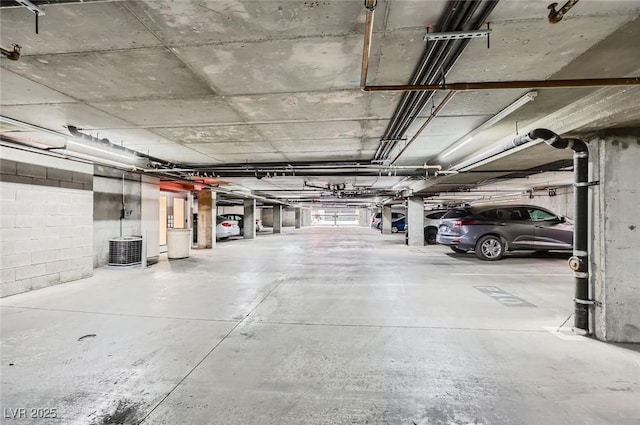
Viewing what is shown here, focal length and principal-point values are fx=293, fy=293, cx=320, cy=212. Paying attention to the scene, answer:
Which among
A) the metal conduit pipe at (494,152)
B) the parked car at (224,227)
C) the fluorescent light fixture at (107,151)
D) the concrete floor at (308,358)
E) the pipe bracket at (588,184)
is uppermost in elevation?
the fluorescent light fixture at (107,151)

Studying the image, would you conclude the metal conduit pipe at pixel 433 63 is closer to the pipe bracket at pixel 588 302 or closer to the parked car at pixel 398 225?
the pipe bracket at pixel 588 302

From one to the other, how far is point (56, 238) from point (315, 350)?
5365mm

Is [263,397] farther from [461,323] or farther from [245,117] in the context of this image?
[245,117]

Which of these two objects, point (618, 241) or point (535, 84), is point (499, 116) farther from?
point (618, 241)

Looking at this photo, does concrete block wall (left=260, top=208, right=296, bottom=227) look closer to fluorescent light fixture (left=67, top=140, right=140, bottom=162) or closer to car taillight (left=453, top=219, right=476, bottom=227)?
car taillight (left=453, top=219, right=476, bottom=227)

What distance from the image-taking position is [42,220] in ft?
16.3

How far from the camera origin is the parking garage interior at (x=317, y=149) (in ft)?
6.22

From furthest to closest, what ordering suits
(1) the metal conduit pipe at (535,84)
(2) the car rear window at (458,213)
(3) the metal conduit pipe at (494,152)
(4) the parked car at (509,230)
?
1. (2) the car rear window at (458,213)
2. (4) the parked car at (509,230)
3. (3) the metal conduit pipe at (494,152)
4. (1) the metal conduit pipe at (535,84)

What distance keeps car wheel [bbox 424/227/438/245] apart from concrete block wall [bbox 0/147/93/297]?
38.3 feet

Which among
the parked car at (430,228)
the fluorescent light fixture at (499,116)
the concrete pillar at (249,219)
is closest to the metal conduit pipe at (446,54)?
the fluorescent light fixture at (499,116)

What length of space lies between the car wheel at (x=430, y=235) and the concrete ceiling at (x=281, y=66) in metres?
8.61

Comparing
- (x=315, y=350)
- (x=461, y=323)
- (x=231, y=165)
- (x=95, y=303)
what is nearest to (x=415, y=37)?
(x=315, y=350)

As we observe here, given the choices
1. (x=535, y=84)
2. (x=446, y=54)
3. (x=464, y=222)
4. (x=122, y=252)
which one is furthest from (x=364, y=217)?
(x=446, y=54)

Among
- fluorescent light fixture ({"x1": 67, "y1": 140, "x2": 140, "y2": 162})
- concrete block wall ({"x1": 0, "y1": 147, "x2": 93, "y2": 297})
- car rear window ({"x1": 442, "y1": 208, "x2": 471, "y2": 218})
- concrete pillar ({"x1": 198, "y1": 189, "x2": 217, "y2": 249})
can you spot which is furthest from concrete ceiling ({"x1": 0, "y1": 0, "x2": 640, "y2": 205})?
concrete pillar ({"x1": 198, "y1": 189, "x2": 217, "y2": 249})
